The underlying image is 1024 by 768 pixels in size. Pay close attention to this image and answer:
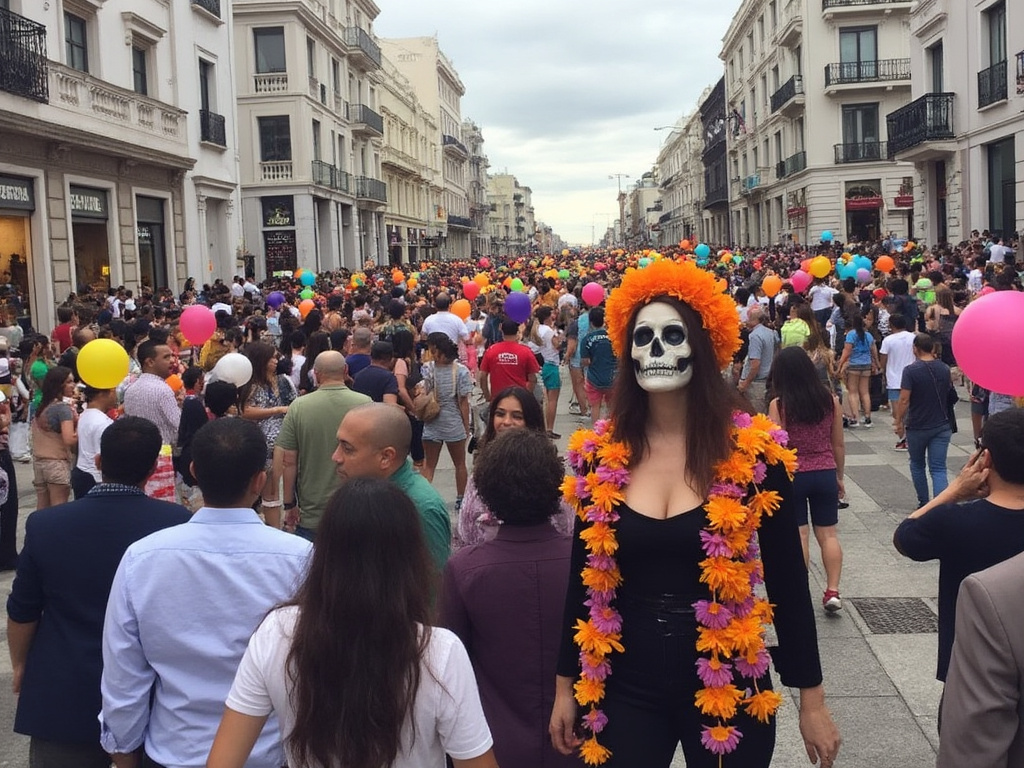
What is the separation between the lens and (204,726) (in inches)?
111

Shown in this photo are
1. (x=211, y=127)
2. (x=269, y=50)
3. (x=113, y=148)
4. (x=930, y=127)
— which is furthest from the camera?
(x=269, y=50)

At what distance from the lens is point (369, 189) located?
47.9m

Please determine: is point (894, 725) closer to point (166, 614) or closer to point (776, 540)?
point (776, 540)

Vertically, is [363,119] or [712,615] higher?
[363,119]

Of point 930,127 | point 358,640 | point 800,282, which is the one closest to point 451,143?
point 930,127

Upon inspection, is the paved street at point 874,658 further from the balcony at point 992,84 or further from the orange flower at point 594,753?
the balcony at point 992,84

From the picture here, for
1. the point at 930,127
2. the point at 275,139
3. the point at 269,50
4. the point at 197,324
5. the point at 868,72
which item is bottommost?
the point at 197,324

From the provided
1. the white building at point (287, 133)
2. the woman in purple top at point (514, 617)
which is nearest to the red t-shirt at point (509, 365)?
the woman in purple top at point (514, 617)

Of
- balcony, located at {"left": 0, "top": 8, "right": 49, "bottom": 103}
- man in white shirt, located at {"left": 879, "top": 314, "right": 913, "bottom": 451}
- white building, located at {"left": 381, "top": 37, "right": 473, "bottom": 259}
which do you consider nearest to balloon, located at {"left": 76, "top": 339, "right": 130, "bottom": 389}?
man in white shirt, located at {"left": 879, "top": 314, "right": 913, "bottom": 451}

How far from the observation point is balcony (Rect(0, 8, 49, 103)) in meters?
16.2

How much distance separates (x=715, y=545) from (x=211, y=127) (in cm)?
2674

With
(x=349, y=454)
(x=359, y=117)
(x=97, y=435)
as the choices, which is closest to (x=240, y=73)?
(x=359, y=117)

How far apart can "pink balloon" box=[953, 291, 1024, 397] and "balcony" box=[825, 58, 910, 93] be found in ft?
131

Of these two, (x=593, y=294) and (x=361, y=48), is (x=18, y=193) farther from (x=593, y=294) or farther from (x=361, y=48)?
(x=361, y=48)
